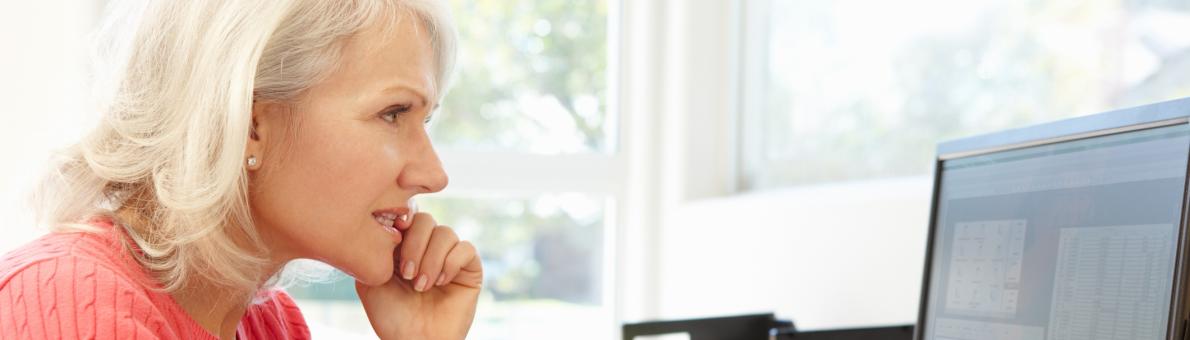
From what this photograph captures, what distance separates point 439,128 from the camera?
2.45 m

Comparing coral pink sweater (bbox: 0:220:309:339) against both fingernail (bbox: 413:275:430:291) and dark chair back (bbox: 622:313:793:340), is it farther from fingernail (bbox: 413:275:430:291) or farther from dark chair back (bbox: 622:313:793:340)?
dark chair back (bbox: 622:313:793:340)

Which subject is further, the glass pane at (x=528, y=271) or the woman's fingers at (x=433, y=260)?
the glass pane at (x=528, y=271)

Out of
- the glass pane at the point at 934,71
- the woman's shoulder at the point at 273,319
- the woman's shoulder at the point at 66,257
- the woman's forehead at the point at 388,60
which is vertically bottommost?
the woman's shoulder at the point at 273,319

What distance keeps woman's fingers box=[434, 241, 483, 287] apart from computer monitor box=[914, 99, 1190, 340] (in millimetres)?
527

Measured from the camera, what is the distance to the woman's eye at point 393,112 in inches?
41.7

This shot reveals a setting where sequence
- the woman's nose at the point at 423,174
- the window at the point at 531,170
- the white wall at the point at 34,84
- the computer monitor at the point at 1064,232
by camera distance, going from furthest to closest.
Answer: the window at the point at 531,170 < the white wall at the point at 34,84 < the woman's nose at the point at 423,174 < the computer monitor at the point at 1064,232

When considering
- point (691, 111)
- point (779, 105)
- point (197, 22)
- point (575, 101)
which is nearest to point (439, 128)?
point (575, 101)

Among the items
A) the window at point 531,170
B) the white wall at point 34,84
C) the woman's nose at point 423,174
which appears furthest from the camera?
the window at point 531,170

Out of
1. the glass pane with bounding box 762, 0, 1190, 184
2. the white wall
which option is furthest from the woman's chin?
the white wall

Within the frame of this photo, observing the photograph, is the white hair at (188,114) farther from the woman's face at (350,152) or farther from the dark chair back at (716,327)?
the dark chair back at (716,327)

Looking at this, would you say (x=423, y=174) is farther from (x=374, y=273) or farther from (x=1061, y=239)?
(x=1061, y=239)

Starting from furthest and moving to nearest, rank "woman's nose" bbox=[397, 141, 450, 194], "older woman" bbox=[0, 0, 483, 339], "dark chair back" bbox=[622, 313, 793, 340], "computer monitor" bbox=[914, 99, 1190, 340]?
"dark chair back" bbox=[622, 313, 793, 340]
"woman's nose" bbox=[397, 141, 450, 194]
"older woman" bbox=[0, 0, 483, 339]
"computer monitor" bbox=[914, 99, 1190, 340]

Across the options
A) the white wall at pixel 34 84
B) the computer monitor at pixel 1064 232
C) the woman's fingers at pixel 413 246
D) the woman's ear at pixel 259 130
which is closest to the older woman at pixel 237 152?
the woman's ear at pixel 259 130

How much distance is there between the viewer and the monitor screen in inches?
32.8
